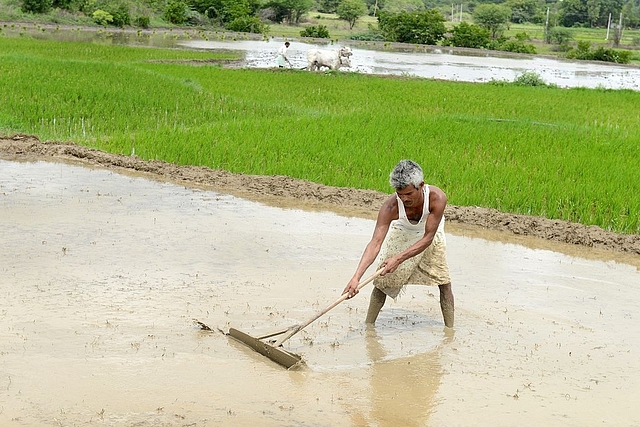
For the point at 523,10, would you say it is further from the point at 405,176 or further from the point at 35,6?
the point at 405,176

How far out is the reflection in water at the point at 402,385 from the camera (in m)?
3.87

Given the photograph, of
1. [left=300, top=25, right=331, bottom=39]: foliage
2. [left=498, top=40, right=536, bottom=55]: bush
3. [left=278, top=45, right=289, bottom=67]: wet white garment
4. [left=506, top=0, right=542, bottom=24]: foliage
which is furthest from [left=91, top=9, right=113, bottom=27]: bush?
[left=506, top=0, right=542, bottom=24]: foliage

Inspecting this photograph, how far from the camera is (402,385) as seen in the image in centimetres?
422

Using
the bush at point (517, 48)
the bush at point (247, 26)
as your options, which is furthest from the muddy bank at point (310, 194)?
the bush at point (247, 26)

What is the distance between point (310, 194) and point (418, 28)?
37.3m

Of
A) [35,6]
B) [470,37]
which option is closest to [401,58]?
[470,37]

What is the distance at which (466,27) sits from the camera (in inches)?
1689

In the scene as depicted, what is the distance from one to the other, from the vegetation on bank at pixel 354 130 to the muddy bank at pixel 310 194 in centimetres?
34

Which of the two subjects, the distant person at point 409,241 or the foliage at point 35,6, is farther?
the foliage at point 35,6

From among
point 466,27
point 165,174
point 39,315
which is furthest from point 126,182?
point 466,27

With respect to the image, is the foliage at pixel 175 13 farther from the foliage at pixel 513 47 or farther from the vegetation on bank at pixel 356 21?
the foliage at pixel 513 47

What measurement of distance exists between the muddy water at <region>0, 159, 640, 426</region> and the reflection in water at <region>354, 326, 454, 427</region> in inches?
0.4

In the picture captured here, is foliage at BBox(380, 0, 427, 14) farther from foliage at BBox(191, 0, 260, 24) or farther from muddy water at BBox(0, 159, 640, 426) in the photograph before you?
muddy water at BBox(0, 159, 640, 426)

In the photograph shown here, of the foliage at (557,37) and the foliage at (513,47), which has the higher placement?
the foliage at (557,37)
